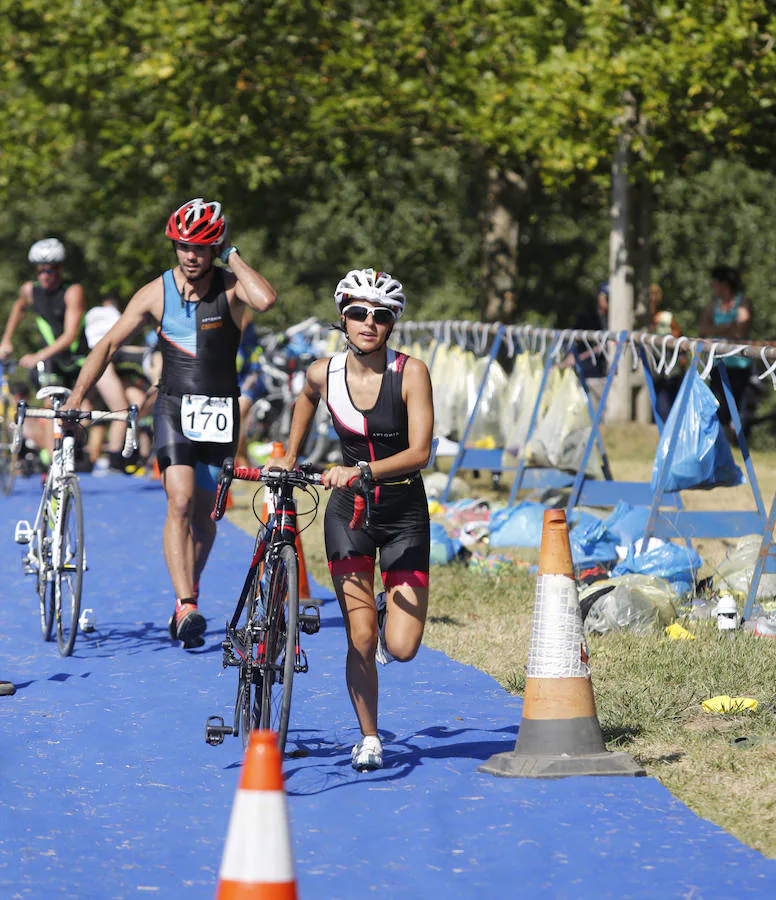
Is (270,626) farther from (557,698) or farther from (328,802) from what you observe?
(557,698)

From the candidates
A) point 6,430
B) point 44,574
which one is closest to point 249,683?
point 44,574

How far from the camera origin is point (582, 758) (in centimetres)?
605

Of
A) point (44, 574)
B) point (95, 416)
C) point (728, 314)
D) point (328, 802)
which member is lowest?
point (328, 802)

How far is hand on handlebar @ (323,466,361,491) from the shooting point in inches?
228

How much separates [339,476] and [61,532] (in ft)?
10.6

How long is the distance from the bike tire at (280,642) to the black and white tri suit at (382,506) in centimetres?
20

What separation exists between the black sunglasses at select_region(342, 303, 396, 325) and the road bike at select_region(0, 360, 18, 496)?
9941mm

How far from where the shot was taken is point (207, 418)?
329 inches

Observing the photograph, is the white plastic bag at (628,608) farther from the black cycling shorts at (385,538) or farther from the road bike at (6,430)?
the road bike at (6,430)

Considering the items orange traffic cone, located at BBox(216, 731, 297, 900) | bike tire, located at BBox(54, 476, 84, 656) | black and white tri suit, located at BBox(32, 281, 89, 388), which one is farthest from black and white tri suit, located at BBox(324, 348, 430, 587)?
black and white tri suit, located at BBox(32, 281, 89, 388)

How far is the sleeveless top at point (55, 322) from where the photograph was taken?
1394 centimetres

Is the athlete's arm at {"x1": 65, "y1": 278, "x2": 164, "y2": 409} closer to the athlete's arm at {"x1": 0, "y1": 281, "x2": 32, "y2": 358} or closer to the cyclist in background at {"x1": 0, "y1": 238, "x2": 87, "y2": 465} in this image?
the cyclist in background at {"x1": 0, "y1": 238, "x2": 87, "y2": 465}

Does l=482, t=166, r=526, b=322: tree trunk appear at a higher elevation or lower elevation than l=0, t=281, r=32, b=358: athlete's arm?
higher

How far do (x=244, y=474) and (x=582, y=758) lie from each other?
156cm
